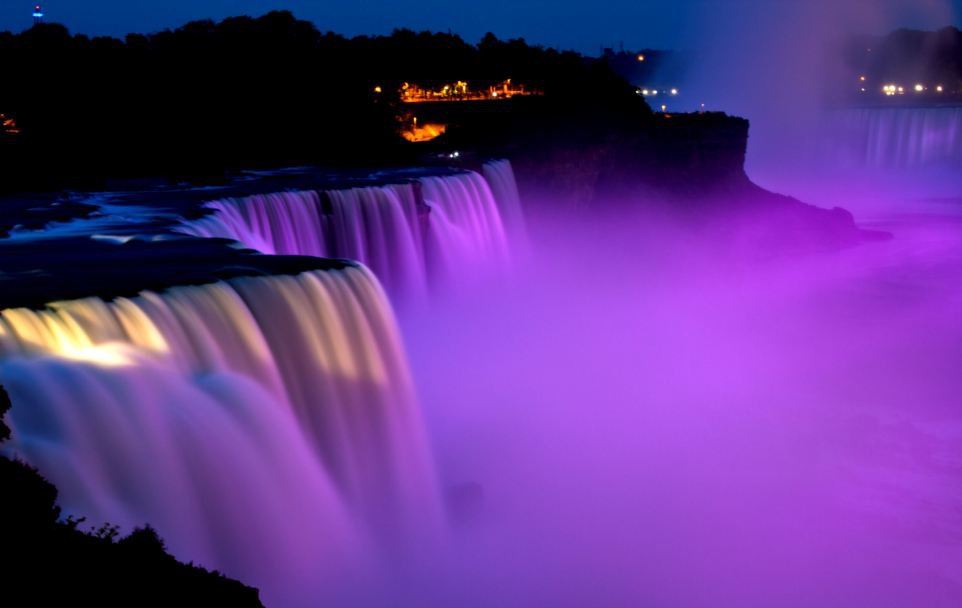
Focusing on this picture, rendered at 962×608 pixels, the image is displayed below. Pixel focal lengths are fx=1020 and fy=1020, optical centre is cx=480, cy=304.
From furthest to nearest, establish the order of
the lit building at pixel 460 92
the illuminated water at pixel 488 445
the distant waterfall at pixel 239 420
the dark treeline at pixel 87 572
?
the lit building at pixel 460 92 → the illuminated water at pixel 488 445 → the distant waterfall at pixel 239 420 → the dark treeline at pixel 87 572

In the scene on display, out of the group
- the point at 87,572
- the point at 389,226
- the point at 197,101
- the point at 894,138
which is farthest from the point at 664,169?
the point at 87,572

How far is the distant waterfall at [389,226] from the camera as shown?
16250 millimetres

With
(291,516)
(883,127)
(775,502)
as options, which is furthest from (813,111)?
(291,516)

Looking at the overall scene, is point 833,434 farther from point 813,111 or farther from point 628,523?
point 813,111

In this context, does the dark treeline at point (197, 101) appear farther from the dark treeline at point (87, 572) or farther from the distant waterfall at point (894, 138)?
the distant waterfall at point (894, 138)

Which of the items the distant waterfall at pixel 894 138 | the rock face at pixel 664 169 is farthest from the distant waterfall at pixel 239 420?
the distant waterfall at pixel 894 138

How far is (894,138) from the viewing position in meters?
60.6

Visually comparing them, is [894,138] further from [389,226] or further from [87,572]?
[87,572]

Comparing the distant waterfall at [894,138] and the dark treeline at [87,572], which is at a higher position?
the dark treeline at [87,572]

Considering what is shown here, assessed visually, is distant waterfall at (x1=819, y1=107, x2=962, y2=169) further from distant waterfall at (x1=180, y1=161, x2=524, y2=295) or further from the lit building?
distant waterfall at (x1=180, y1=161, x2=524, y2=295)

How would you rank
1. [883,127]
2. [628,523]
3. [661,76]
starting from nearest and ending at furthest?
[628,523]
[883,127]
[661,76]

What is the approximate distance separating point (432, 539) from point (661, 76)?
119m

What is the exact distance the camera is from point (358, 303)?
434 inches

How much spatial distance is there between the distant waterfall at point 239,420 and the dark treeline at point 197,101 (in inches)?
553
